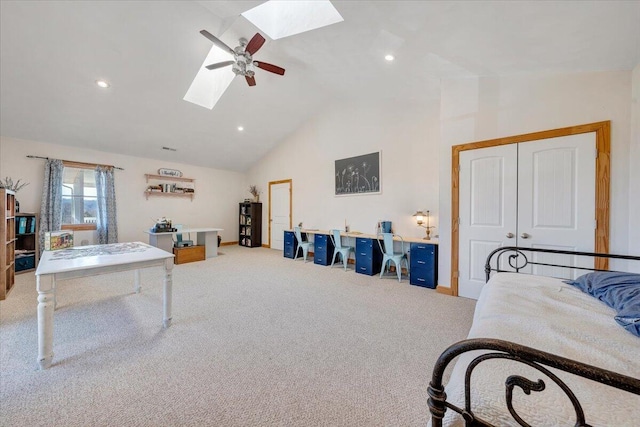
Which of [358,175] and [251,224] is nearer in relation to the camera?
[358,175]

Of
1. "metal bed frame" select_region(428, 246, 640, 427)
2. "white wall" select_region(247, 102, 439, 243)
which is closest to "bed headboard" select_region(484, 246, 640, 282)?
"white wall" select_region(247, 102, 439, 243)

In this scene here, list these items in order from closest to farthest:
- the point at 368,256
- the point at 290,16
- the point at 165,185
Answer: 1. the point at 290,16
2. the point at 368,256
3. the point at 165,185

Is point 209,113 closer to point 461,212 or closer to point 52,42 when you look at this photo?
point 52,42

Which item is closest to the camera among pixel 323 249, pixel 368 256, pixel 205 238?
pixel 368 256

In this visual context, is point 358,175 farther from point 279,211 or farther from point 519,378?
point 519,378

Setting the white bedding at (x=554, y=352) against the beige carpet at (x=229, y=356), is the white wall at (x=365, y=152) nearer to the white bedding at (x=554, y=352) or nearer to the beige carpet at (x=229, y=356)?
the beige carpet at (x=229, y=356)

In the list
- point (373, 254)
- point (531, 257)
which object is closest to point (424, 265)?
point (373, 254)

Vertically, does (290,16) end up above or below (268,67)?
above

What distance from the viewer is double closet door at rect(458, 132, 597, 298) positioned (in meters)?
2.72

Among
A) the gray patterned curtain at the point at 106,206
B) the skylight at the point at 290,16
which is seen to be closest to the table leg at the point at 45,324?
the skylight at the point at 290,16

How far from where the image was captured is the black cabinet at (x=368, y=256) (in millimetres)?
4612

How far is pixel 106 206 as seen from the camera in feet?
18.8

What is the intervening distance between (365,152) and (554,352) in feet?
15.4

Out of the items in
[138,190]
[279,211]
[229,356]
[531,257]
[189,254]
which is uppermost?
[138,190]
